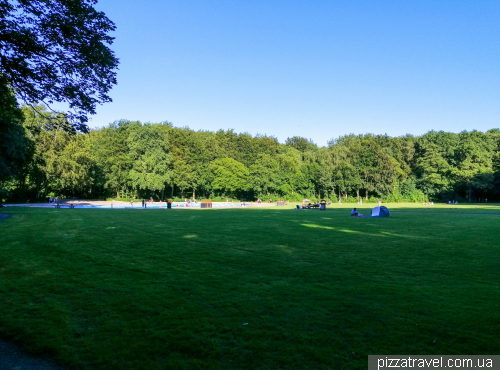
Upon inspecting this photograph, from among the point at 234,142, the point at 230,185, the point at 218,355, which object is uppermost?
the point at 234,142

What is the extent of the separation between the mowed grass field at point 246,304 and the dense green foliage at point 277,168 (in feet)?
184

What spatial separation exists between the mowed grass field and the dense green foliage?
5609 cm

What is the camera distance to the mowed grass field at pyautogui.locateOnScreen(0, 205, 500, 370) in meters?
4.71

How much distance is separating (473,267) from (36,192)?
65.8 meters

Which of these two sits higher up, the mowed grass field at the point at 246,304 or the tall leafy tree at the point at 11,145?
the tall leafy tree at the point at 11,145

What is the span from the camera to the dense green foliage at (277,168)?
67.5m

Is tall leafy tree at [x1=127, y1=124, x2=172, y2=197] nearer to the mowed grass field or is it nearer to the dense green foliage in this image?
the dense green foliage

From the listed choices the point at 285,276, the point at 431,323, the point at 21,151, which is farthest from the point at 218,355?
the point at 21,151

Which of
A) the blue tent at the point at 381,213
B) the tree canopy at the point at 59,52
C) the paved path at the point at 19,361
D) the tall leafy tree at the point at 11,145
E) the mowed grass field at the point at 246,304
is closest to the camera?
the paved path at the point at 19,361

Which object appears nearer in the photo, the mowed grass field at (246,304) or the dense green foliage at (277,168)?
the mowed grass field at (246,304)

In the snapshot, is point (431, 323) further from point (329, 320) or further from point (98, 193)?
point (98, 193)

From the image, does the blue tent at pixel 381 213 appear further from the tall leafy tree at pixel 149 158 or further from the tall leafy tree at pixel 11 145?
the tall leafy tree at pixel 149 158

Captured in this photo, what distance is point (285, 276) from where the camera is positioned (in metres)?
8.48

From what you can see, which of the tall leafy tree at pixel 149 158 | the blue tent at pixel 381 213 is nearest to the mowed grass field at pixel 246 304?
the blue tent at pixel 381 213
